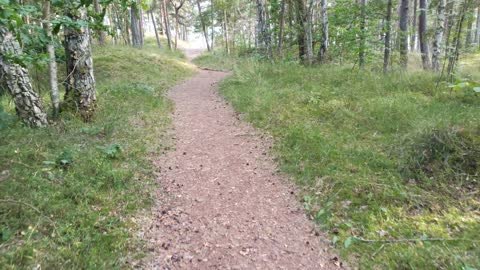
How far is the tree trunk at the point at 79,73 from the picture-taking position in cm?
607

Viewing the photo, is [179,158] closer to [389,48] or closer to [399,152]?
[399,152]

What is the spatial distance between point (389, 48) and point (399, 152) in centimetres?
678

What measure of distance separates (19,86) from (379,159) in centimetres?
662

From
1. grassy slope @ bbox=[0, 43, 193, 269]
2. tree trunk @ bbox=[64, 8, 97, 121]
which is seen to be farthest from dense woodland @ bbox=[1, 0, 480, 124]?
grassy slope @ bbox=[0, 43, 193, 269]

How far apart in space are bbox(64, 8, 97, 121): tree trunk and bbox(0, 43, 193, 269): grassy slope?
14.1 inches

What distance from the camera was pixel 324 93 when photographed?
787 centimetres

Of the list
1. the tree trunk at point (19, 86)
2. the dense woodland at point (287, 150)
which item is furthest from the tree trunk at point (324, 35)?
the tree trunk at point (19, 86)

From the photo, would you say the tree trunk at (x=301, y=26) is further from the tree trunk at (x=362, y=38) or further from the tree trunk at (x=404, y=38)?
the tree trunk at (x=404, y=38)

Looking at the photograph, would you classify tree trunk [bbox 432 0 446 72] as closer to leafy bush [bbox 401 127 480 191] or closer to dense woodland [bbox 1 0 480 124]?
dense woodland [bbox 1 0 480 124]

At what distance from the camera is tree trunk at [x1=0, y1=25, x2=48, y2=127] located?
16.4 ft

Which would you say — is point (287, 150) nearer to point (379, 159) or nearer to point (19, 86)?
point (379, 159)

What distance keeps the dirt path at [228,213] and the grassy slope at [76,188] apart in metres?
0.40

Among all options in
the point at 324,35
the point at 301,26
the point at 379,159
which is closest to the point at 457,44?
the point at 324,35

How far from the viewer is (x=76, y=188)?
12.5 ft
